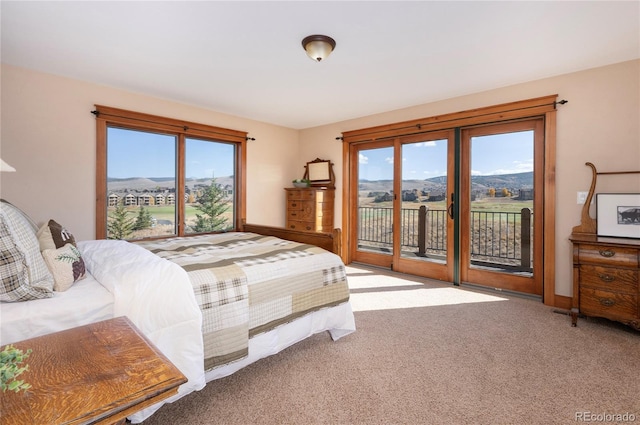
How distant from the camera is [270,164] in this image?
5.24 metres

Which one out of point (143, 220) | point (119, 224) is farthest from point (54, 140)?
point (143, 220)

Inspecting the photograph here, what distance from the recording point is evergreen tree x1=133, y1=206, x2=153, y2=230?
386 centimetres

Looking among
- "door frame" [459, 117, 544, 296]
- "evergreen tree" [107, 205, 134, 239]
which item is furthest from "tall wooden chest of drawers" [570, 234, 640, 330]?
"evergreen tree" [107, 205, 134, 239]

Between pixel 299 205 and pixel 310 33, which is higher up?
pixel 310 33

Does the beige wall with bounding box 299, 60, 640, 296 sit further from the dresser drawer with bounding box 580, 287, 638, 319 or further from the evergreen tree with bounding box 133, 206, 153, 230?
the evergreen tree with bounding box 133, 206, 153, 230

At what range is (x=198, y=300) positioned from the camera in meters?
1.69

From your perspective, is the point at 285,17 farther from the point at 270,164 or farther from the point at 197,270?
the point at 270,164

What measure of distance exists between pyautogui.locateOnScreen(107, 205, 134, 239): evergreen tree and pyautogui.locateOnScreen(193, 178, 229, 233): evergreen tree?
829 millimetres

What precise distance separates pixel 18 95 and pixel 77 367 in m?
3.46

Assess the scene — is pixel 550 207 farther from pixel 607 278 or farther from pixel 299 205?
pixel 299 205

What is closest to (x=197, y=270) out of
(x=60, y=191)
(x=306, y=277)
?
(x=306, y=277)

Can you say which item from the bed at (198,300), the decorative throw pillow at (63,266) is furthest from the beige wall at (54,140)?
the decorative throw pillow at (63,266)

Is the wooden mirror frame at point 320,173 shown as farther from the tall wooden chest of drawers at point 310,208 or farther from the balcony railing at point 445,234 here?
the balcony railing at point 445,234

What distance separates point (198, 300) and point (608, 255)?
322 cm
